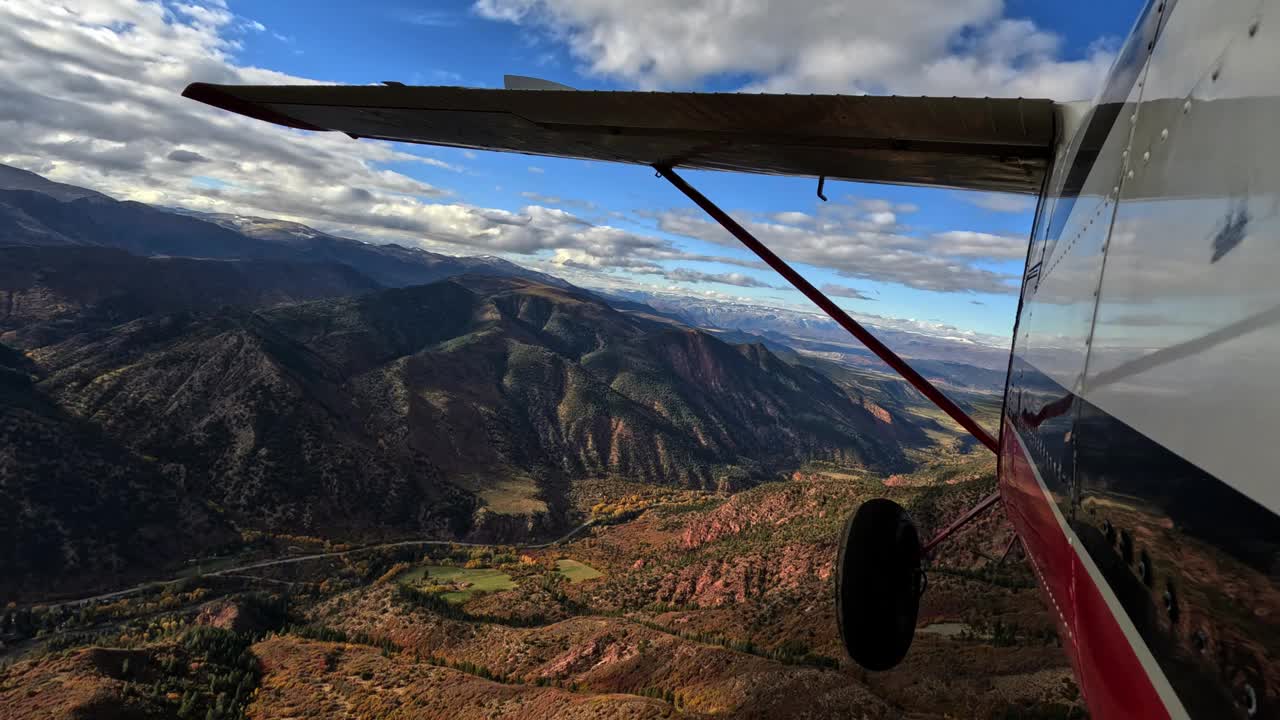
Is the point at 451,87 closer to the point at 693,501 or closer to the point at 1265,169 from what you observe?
the point at 1265,169

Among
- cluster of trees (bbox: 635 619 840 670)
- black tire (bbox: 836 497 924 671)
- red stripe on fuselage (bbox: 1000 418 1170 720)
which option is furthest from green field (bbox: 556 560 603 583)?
red stripe on fuselage (bbox: 1000 418 1170 720)

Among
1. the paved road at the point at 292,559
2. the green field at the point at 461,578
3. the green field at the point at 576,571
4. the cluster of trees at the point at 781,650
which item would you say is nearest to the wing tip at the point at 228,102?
the cluster of trees at the point at 781,650

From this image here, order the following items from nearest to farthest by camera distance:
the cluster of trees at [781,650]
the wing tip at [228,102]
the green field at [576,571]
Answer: the wing tip at [228,102] → the cluster of trees at [781,650] → the green field at [576,571]

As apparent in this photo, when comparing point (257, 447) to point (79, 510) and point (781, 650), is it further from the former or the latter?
point (781, 650)

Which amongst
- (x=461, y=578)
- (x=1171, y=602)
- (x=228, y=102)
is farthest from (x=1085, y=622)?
(x=461, y=578)

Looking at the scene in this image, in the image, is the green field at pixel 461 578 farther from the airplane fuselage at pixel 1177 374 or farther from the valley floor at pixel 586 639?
the airplane fuselage at pixel 1177 374

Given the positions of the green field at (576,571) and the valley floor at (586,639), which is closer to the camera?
the valley floor at (586,639)

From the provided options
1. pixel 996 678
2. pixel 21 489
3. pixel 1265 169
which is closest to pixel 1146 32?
pixel 1265 169
